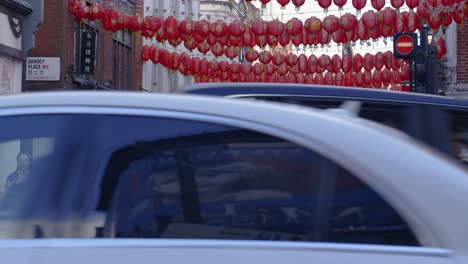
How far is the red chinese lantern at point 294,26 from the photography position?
20906mm

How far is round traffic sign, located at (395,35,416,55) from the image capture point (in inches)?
541

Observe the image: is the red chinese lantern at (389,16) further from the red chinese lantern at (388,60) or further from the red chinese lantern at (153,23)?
the red chinese lantern at (153,23)

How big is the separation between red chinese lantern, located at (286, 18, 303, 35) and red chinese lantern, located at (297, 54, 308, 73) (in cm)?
321

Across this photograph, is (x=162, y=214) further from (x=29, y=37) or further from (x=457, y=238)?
(x=29, y=37)

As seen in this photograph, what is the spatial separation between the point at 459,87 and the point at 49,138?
2178 cm

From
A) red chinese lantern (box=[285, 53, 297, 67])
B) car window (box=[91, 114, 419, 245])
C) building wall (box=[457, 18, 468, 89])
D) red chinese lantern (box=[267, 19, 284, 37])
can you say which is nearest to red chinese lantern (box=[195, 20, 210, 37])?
red chinese lantern (box=[267, 19, 284, 37])

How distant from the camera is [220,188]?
304 centimetres

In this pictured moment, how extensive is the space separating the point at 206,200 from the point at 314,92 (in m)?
2.61

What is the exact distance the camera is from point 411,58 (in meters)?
13.8

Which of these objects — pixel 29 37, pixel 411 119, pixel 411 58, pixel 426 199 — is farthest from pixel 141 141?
pixel 29 37

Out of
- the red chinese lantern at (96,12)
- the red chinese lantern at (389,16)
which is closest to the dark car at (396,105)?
the red chinese lantern at (389,16)

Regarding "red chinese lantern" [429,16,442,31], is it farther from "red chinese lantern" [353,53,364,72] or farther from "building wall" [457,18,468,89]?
"building wall" [457,18,468,89]

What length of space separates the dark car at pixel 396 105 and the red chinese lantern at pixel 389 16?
14.2 m

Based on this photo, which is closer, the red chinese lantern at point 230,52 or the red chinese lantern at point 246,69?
the red chinese lantern at point 230,52
